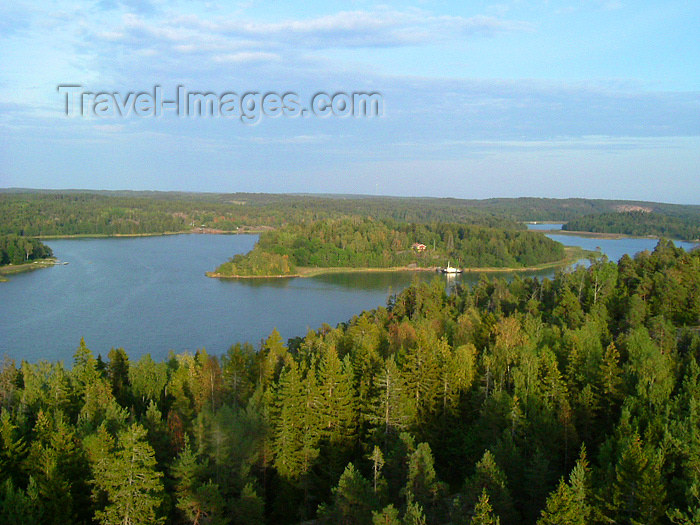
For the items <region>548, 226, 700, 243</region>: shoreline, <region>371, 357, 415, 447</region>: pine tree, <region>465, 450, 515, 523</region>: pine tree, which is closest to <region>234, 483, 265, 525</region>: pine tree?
<region>371, 357, 415, 447</region>: pine tree

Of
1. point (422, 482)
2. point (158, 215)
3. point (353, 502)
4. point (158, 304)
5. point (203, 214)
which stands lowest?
point (158, 304)

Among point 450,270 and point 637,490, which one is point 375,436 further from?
point 450,270

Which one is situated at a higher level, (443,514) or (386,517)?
(386,517)

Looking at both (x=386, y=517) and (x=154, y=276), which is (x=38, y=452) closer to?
(x=386, y=517)

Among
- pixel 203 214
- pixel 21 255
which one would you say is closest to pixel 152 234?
pixel 203 214

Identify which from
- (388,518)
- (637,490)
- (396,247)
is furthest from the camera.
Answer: (396,247)

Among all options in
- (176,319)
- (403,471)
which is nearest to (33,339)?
(176,319)

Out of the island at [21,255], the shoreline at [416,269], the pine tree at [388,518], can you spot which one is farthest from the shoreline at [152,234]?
the pine tree at [388,518]

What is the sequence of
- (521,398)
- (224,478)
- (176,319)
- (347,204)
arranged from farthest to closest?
(347,204)
(176,319)
(521,398)
(224,478)
